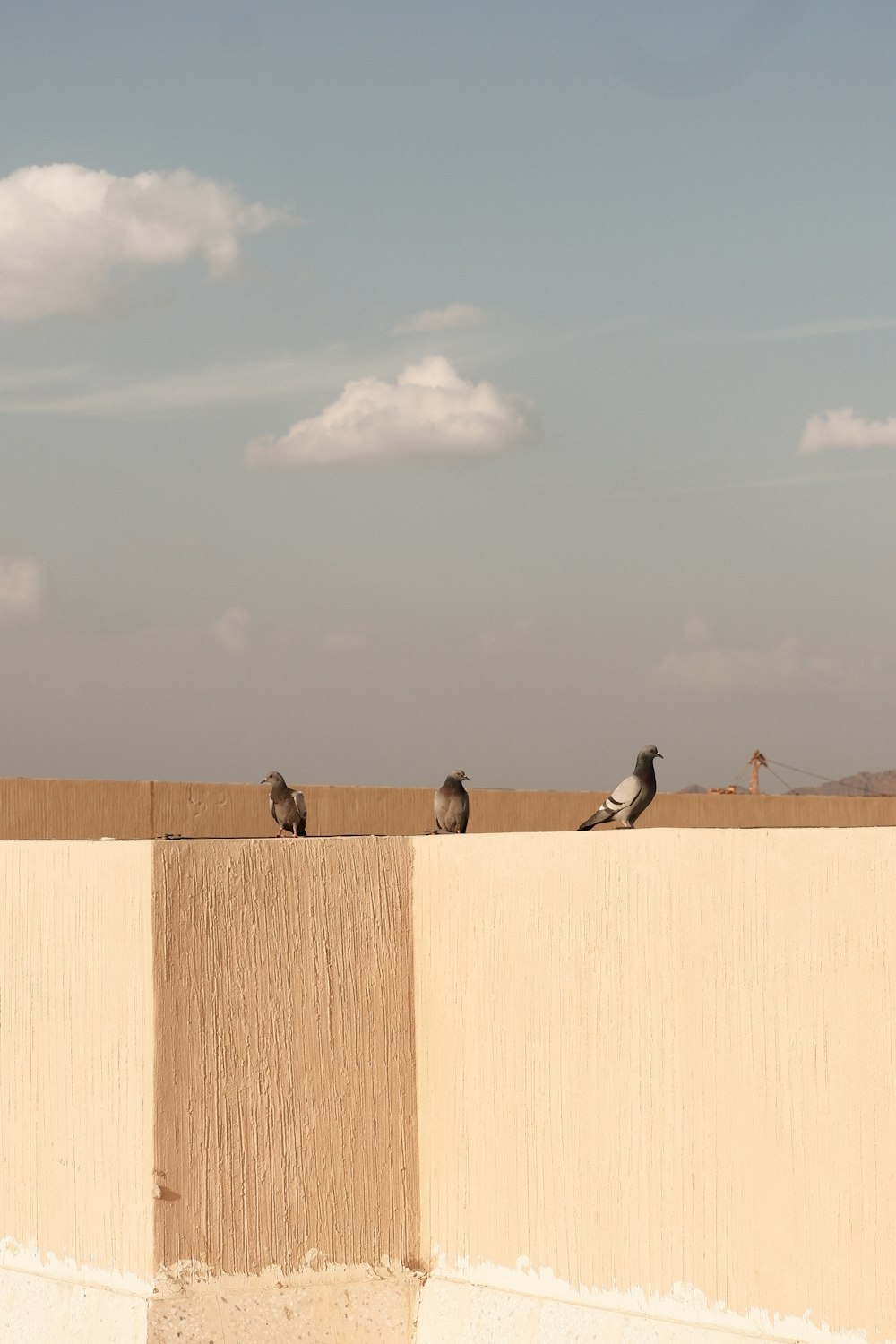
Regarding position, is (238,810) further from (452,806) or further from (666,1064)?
(666,1064)

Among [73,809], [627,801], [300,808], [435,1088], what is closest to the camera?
[435,1088]

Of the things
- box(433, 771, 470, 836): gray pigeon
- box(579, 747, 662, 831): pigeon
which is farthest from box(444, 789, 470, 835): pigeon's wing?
box(579, 747, 662, 831): pigeon

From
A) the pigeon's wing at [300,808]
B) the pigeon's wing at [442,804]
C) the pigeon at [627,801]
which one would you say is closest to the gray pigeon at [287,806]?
the pigeon's wing at [300,808]

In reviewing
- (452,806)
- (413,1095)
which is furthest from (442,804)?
(413,1095)

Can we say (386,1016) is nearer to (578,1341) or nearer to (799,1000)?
(578,1341)

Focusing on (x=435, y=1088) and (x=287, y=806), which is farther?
(x=287, y=806)

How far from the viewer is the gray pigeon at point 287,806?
13.2m

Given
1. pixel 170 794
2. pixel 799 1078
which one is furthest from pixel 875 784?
pixel 799 1078

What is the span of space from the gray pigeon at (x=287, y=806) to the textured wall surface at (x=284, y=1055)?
15.3 ft

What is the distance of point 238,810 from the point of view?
15.3 m

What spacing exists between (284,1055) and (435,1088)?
84cm

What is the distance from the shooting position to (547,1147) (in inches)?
307

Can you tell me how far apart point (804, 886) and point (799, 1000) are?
0.49 m

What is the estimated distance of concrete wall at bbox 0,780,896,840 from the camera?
14109 millimetres
